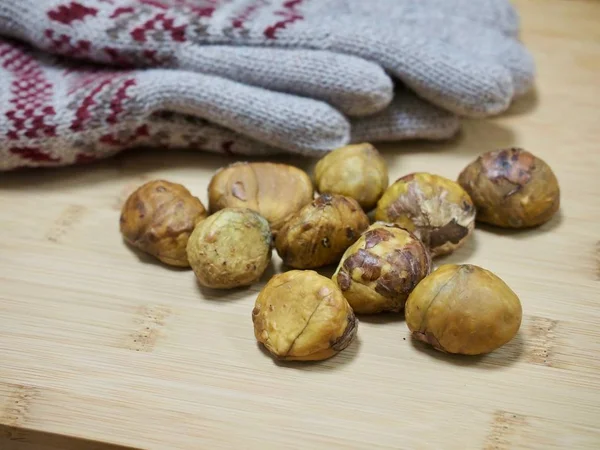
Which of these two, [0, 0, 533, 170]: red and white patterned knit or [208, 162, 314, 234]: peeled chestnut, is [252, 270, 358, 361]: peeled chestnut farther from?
[0, 0, 533, 170]: red and white patterned knit

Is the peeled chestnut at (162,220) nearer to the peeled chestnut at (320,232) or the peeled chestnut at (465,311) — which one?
the peeled chestnut at (320,232)

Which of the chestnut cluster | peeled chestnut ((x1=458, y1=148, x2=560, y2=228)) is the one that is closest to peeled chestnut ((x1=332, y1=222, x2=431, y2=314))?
the chestnut cluster

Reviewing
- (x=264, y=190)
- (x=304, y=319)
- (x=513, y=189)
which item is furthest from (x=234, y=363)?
(x=513, y=189)

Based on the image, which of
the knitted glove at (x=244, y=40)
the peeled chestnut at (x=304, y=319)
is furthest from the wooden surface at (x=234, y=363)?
the knitted glove at (x=244, y=40)

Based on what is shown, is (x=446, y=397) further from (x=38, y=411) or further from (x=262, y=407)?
(x=38, y=411)

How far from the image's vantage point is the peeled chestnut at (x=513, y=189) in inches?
26.5

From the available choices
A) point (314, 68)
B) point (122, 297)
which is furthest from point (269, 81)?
point (122, 297)

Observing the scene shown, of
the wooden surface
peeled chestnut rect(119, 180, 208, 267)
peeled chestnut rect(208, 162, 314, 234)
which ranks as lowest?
the wooden surface

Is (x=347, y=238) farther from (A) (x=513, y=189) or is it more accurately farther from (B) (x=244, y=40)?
(B) (x=244, y=40)

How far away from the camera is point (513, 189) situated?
67cm

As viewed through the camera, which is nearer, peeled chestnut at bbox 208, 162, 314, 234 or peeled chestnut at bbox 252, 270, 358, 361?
peeled chestnut at bbox 252, 270, 358, 361

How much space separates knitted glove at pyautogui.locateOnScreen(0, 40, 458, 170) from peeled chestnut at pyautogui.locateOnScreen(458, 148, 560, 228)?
17 centimetres

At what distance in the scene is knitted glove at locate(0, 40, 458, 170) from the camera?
75cm

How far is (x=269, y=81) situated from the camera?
2.55ft
